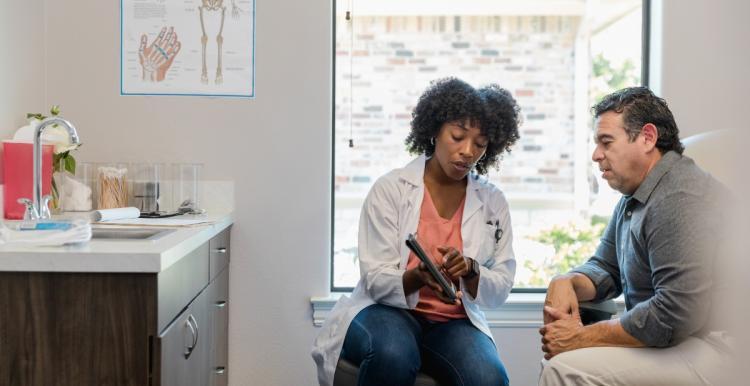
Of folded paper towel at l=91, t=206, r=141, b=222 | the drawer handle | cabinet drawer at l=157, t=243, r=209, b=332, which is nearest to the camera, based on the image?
cabinet drawer at l=157, t=243, r=209, b=332

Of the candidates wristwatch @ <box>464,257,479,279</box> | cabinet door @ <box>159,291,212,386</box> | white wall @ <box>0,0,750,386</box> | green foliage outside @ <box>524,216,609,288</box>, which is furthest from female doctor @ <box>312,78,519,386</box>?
green foliage outside @ <box>524,216,609,288</box>

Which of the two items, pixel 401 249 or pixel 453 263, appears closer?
pixel 453 263

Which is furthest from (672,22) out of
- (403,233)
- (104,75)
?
(104,75)

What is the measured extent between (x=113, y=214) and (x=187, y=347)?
594mm

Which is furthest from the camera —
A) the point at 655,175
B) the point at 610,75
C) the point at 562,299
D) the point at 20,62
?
the point at 610,75

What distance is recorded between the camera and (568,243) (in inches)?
139

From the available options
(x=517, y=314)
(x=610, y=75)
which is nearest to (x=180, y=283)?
(x=517, y=314)

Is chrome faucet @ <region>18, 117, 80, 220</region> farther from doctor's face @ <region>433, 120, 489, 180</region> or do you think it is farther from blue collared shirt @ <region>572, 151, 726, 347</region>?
blue collared shirt @ <region>572, 151, 726, 347</region>

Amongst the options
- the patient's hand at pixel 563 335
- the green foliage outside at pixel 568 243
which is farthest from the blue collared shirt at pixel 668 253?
the green foliage outside at pixel 568 243

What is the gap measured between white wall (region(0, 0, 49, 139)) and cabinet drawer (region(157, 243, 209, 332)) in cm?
80

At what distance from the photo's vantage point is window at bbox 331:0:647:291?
2.98 metres

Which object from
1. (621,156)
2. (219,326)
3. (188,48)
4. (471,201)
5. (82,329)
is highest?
(188,48)

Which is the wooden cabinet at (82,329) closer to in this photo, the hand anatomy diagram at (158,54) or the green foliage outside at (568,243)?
the hand anatomy diagram at (158,54)

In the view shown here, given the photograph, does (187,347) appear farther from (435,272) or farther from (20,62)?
(20,62)
